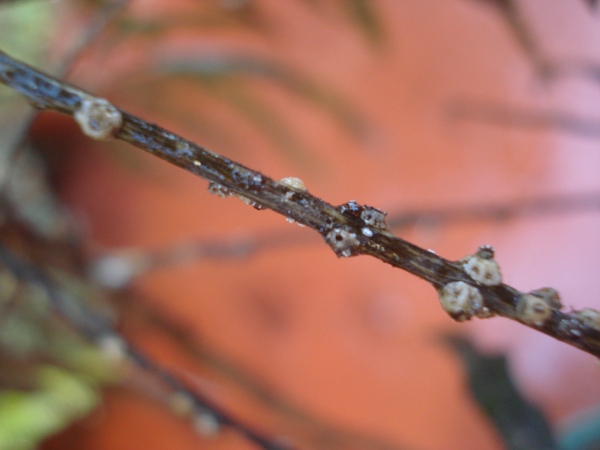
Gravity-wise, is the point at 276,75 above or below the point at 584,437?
above

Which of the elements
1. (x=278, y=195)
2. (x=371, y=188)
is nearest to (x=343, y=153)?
(x=371, y=188)

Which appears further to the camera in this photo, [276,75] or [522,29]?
[276,75]

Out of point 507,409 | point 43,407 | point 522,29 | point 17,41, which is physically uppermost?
point 522,29

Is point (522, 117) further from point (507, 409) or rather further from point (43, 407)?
point (43, 407)

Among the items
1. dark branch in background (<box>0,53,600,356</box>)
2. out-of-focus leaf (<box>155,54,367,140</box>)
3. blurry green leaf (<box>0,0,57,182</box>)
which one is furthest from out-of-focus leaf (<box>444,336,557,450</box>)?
blurry green leaf (<box>0,0,57,182</box>)

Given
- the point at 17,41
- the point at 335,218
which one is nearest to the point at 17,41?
the point at 17,41

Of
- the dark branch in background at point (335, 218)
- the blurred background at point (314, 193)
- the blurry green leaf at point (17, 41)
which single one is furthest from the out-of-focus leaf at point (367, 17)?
the dark branch in background at point (335, 218)

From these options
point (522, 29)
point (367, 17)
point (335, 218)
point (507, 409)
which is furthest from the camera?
point (367, 17)

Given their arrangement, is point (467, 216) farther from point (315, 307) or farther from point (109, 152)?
point (109, 152)
